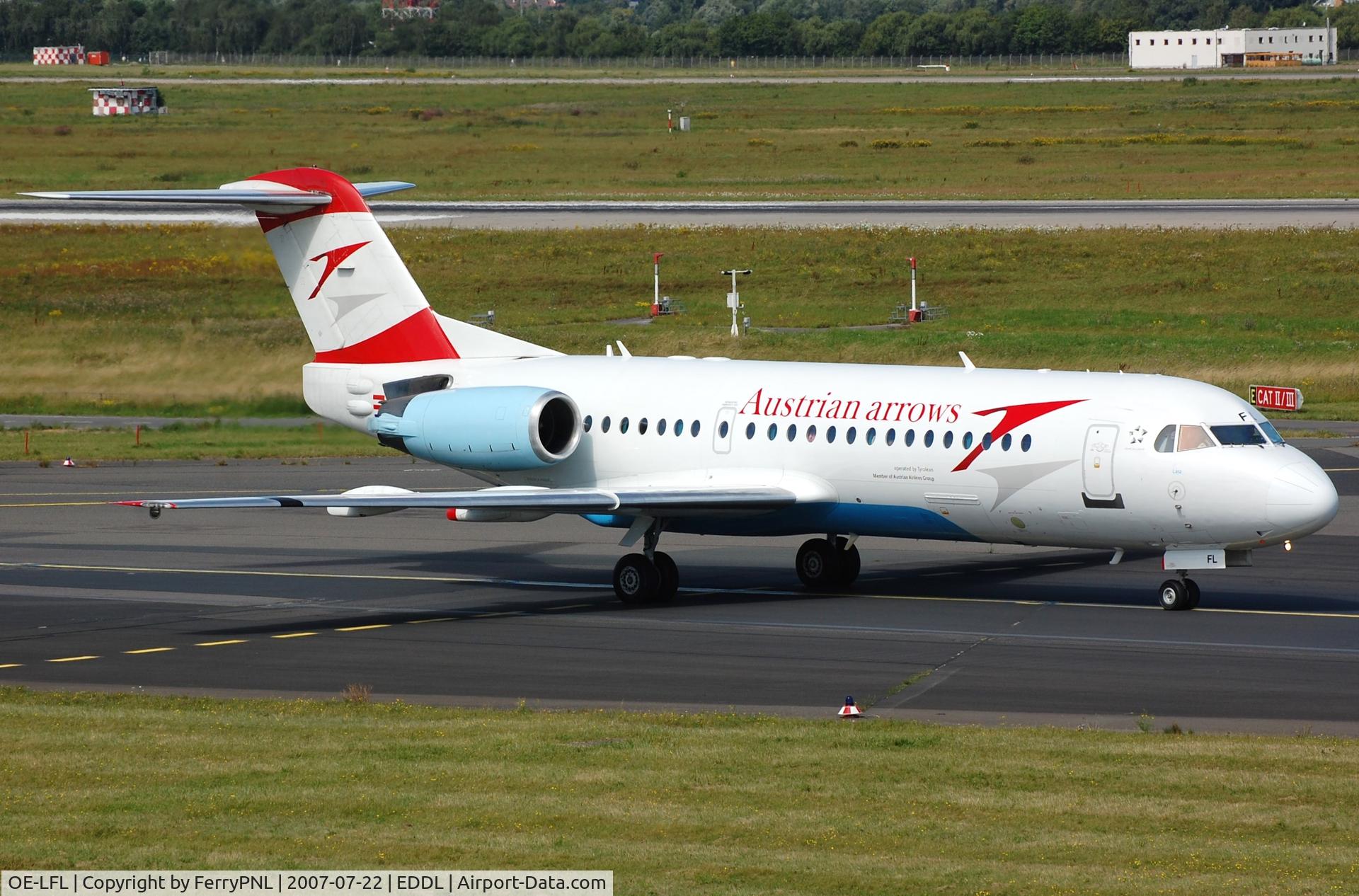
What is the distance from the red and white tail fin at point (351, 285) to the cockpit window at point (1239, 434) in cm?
1197

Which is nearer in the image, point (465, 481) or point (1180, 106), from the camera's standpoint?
point (465, 481)

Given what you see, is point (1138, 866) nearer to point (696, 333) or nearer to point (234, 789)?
point (234, 789)

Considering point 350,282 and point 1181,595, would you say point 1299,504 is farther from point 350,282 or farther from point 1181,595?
point 350,282

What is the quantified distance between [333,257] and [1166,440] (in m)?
14.4

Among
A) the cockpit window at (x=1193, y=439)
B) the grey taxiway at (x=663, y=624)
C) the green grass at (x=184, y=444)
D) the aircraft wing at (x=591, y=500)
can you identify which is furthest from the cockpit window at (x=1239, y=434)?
the green grass at (x=184, y=444)

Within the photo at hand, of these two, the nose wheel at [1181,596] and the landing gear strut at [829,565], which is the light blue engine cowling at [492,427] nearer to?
the landing gear strut at [829,565]

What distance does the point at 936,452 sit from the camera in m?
26.6

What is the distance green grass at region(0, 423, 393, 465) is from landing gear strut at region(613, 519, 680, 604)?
18.6m

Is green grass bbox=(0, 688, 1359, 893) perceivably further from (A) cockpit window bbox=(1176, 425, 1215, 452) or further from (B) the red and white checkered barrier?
(B) the red and white checkered barrier

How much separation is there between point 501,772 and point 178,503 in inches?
A: 396

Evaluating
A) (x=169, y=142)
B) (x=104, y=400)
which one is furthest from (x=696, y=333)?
(x=169, y=142)

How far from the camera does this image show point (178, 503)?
965 inches

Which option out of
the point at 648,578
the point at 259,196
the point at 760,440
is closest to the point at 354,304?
the point at 259,196

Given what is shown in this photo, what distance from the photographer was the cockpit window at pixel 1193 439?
24.9 meters
